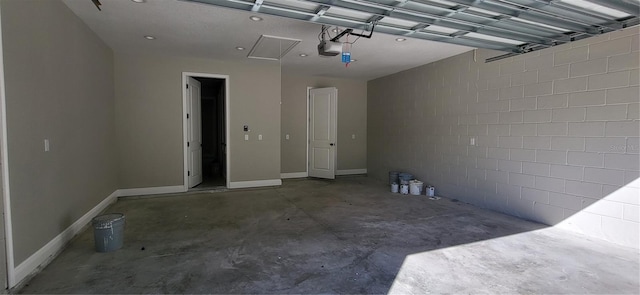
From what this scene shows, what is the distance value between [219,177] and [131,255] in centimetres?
455

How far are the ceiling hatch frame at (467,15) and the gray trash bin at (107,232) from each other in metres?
2.32

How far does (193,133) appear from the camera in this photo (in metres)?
6.12

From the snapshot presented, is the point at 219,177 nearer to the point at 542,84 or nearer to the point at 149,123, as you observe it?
the point at 149,123

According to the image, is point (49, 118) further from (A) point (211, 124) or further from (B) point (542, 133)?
(A) point (211, 124)

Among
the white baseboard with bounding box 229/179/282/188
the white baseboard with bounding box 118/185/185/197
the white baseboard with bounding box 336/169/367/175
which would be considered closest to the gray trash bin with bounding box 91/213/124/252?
the white baseboard with bounding box 118/185/185/197

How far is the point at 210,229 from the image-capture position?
376 centimetres

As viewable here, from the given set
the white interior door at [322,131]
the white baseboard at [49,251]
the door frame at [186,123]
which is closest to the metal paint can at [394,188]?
the white interior door at [322,131]

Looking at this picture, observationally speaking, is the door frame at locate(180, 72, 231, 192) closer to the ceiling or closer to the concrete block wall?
the ceiling

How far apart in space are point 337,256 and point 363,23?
235cm

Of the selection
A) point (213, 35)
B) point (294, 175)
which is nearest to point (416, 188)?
point (294, 175)

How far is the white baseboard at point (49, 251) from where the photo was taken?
243 cm

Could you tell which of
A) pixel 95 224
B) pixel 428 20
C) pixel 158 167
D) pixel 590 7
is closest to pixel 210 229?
pixel 95 224

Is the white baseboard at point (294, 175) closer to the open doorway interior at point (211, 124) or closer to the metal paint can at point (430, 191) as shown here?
the open doorway interior at point (211, 124)

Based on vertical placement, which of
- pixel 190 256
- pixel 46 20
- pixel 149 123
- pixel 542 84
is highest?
pixel 46 20
